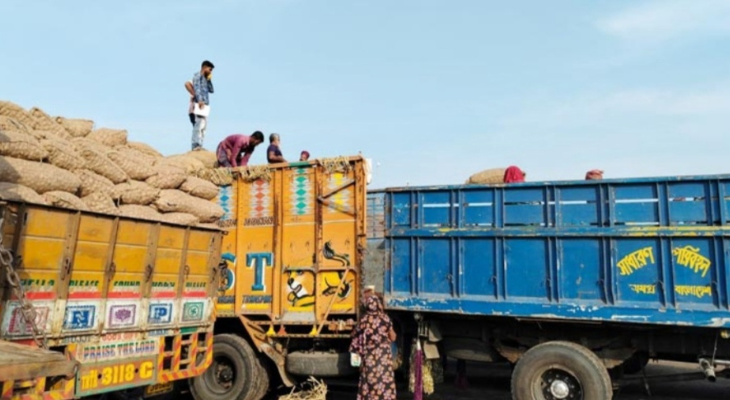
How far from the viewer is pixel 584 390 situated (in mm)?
6145

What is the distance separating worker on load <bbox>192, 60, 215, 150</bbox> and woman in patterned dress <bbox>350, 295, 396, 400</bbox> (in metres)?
4.79

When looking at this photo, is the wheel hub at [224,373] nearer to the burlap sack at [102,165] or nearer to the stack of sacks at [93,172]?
the stack of sacks at [93,172]

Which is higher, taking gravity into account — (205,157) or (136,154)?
(205,157)

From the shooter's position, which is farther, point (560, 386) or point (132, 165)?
point (132, 165)

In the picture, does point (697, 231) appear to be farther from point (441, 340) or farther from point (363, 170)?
point (363, 170)

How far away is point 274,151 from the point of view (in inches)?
357

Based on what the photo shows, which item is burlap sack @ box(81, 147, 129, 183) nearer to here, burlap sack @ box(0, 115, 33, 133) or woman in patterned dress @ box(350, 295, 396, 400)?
burlap sack @ box(0, 115, 33, 133)

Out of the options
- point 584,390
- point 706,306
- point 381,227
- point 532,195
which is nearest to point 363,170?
point 381,227

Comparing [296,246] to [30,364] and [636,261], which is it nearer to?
[636,261]

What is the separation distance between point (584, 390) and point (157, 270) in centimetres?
452

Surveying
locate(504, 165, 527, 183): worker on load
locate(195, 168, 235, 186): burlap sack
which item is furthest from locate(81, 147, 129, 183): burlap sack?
locate(504, 165, 527, 183): worker on load

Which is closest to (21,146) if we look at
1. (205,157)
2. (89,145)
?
(89,145)

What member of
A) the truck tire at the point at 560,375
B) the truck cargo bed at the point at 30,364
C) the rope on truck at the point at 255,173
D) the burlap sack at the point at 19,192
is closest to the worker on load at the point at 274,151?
the rope on truck at the point at 255,173

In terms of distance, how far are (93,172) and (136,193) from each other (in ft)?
1.67
